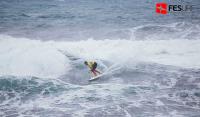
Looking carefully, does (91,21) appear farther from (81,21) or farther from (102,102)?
(102,102)

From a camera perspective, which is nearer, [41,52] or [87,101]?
[87,101]

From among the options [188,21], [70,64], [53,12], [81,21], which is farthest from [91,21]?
[70,64]

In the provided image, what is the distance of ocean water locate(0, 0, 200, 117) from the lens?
33.9 feet

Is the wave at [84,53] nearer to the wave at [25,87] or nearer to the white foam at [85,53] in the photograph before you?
the white foam at [85,53]

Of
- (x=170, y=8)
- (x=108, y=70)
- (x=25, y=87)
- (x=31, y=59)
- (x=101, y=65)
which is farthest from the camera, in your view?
(x=170, y=8)

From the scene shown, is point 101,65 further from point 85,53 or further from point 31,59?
point 31,59

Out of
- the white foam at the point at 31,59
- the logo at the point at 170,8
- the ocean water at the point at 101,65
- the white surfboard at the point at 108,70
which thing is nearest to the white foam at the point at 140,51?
the ocean water at the point at 101,65

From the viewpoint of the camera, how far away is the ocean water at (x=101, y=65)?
1032cm

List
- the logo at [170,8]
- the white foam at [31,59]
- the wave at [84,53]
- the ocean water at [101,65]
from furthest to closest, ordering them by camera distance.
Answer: the logo at [170,8]
the wave at [84,53]
the white foam at [31,59]
the ocean water at [101,65]

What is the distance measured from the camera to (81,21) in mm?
26906

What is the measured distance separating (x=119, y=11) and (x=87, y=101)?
23558 millimetres

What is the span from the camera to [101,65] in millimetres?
15281

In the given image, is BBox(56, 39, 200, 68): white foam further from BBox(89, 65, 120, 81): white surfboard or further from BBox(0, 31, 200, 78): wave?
BBox(89, 65, 120, 81): white surfboard

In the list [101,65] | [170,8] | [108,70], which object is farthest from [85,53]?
[170,8]
